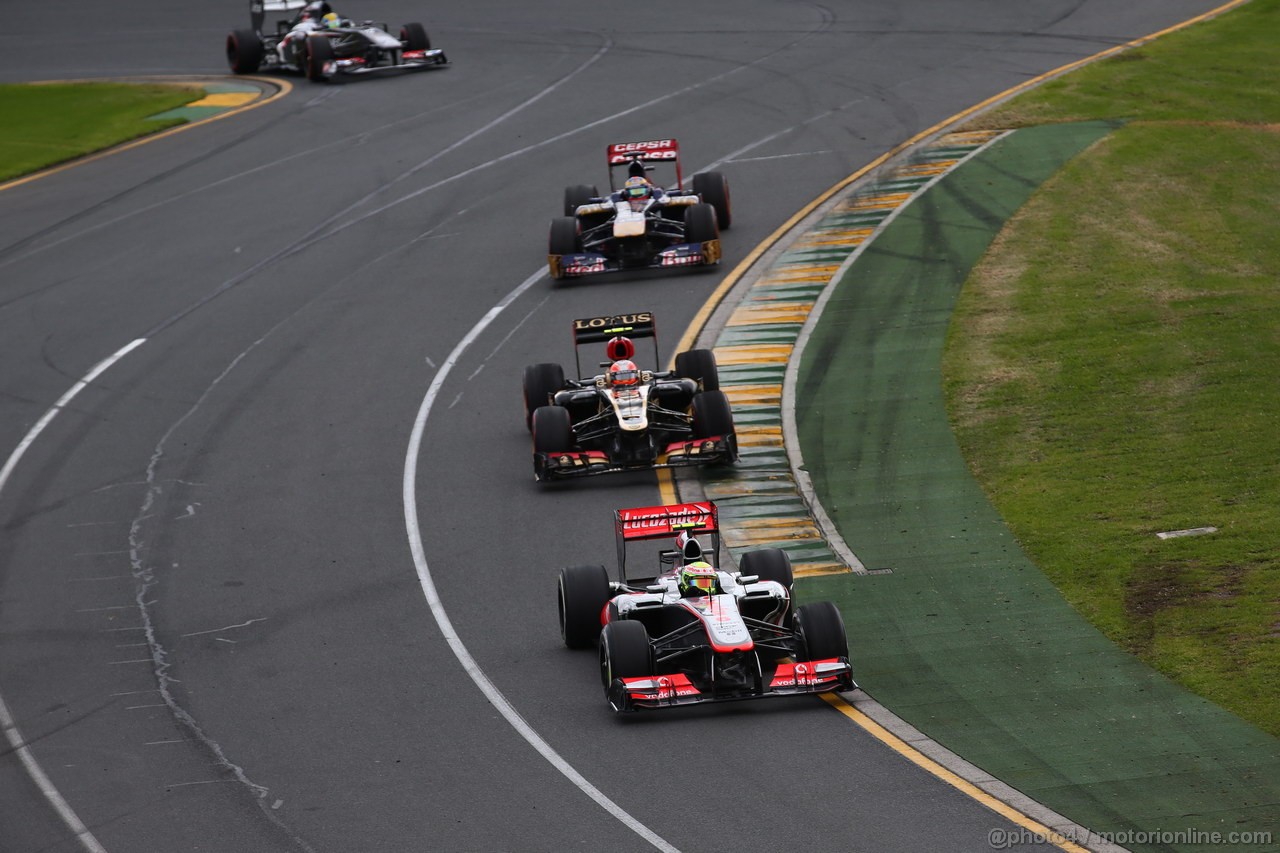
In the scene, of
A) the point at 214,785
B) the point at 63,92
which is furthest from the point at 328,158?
the point at 214,785

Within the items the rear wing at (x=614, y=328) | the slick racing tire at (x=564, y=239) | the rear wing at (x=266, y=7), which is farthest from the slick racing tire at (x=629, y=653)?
the rear wing at (x=266, y=7)

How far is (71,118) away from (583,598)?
3704 cm

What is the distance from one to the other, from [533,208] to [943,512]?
18.4 metres

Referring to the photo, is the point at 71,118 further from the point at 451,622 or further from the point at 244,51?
the point at 451,622

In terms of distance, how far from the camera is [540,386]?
27.9 metres

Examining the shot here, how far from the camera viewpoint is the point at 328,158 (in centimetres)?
4497

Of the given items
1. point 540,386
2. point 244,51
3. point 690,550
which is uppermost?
point 244,51

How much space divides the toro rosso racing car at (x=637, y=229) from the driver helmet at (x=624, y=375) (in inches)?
334

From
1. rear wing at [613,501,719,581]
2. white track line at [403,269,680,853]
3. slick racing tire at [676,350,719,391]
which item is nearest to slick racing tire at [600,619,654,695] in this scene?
white track line at [403,269,680,853]

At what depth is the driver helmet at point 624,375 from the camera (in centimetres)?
2689

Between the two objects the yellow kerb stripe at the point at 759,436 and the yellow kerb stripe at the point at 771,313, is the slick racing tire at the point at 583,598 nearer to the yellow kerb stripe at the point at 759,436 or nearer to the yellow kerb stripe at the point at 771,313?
the yellow kerb stripe at the point at 759,436

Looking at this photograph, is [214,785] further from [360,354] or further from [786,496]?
[360,354]

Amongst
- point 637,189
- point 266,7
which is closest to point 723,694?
point 637,189

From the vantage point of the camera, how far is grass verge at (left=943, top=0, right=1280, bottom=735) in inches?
822
